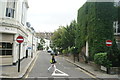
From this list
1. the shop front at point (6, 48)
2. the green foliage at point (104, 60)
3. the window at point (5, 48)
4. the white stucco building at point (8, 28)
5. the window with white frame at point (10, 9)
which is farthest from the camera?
the window with white frame at point (10, 9)

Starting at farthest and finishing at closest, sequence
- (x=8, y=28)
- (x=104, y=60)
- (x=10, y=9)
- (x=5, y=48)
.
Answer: (x=10, y=9) < (x=5, y=48) < (x=8, y=28) < (x=104, y=60)

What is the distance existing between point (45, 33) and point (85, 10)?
118678mm

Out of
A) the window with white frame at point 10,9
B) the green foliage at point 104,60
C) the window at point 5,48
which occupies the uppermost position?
the window with white frame at point 10,9

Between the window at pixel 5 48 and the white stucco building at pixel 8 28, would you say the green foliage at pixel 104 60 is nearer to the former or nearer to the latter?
the white stucco building at pixel 8 28

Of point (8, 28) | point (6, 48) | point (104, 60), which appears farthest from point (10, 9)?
point (104, 60)

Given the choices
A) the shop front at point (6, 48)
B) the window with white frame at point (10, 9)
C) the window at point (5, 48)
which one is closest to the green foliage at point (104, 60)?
the shop front at point (6, 48)

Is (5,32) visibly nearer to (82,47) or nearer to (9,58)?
(9,58)

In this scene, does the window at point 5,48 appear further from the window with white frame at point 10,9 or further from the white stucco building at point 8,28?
the window with white frame at point 10,9

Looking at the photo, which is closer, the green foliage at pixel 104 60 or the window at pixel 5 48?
the green foliage at pixel 104 60

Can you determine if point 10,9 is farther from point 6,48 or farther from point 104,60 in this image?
point 104,60

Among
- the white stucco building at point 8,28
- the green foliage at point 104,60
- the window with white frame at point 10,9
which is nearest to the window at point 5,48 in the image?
the white stucco building at point 8,28

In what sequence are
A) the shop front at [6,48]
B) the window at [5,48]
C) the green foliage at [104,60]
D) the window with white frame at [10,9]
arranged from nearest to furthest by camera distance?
1. the green foliage at [104,60]
2. the shop front at [6,48]
3. the window at [5,48]
4. the window with white frame at [10,9]

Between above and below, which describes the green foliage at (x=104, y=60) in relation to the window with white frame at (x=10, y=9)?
below

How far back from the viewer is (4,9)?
1655 cm
